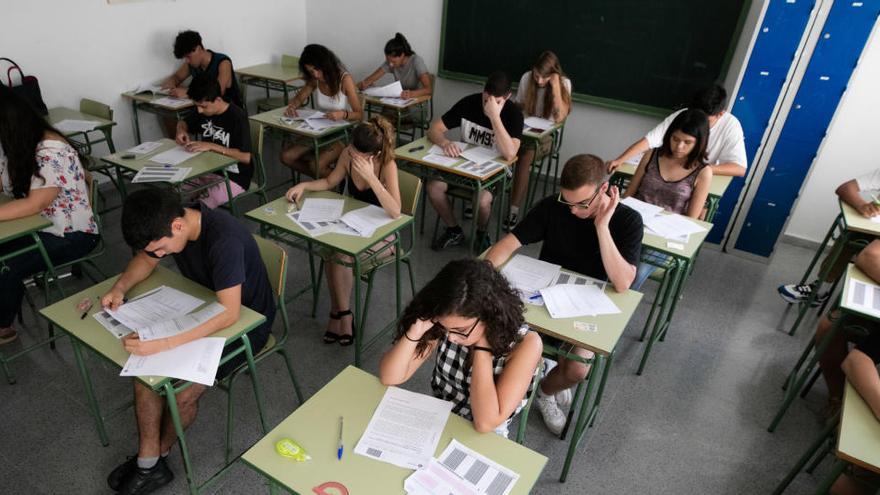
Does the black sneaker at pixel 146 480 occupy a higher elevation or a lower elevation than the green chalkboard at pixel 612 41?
lower

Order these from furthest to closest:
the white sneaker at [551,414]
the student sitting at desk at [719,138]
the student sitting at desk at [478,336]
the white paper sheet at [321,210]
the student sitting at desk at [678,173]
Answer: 1. the student sitting at desk at [719,138]
2. the student sitting at desk at [678,173]
3. the white paper sheet at [321,210]
4. the white sneaker at [551,414]
5. the student sitting at desk at [478,336]

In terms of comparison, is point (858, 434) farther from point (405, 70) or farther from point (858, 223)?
point (405, 70)

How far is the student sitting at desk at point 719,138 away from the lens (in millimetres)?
3262

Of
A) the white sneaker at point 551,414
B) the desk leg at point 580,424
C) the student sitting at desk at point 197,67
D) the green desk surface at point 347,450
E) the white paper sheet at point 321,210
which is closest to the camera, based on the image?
the green desk surface at point 347,450

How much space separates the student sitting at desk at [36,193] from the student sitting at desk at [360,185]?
1.06 metres

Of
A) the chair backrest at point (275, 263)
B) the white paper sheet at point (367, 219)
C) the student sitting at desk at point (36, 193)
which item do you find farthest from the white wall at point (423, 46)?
the student sitting at desk at point (36, 193)

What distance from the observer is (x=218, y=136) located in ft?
11.4

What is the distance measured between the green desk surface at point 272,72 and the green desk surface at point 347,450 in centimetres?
439

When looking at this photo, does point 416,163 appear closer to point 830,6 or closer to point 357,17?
point 830,6

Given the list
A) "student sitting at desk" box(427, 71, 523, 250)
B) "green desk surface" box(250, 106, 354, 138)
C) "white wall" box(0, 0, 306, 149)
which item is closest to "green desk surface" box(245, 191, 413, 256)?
"student sitting at desk" box(427, 71, 523, 250)

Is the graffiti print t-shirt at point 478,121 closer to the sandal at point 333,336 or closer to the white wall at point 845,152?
the sandal at point 333,336

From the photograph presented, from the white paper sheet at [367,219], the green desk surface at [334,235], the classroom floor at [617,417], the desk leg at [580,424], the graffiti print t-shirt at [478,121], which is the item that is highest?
the graffiti print t-shirt at [478,121]

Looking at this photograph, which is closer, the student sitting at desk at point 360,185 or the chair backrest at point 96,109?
the student sitting at desk at point 360,185

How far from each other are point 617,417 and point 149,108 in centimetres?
452
